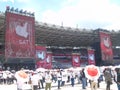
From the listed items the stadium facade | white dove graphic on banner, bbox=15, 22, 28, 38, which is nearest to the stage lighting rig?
the stadium facade

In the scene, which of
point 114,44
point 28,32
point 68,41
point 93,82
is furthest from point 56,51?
point 93,82

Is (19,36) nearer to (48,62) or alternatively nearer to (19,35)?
(19,35)

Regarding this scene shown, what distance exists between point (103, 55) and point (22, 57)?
87.2 feet

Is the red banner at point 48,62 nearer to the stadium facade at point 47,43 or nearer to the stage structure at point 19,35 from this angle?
the stadium facade at point 47,43

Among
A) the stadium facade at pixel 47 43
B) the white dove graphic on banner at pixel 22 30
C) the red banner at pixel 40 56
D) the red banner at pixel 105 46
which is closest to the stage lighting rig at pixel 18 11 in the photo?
the stadium facade at pixel 47 43

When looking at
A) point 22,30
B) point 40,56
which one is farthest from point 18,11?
point 40,56

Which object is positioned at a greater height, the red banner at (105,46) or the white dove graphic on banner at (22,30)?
the white dove graphic on banner at (22,30)

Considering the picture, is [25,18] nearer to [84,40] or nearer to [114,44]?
[84,40]

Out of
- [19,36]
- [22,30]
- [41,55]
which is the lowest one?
[41,55]

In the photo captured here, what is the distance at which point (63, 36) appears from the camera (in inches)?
2886

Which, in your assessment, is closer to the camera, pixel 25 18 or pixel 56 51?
pixel 25 18

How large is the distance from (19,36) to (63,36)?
25950 millimetres

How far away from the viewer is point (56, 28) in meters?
66.2

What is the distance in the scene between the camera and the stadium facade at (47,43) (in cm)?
4759
